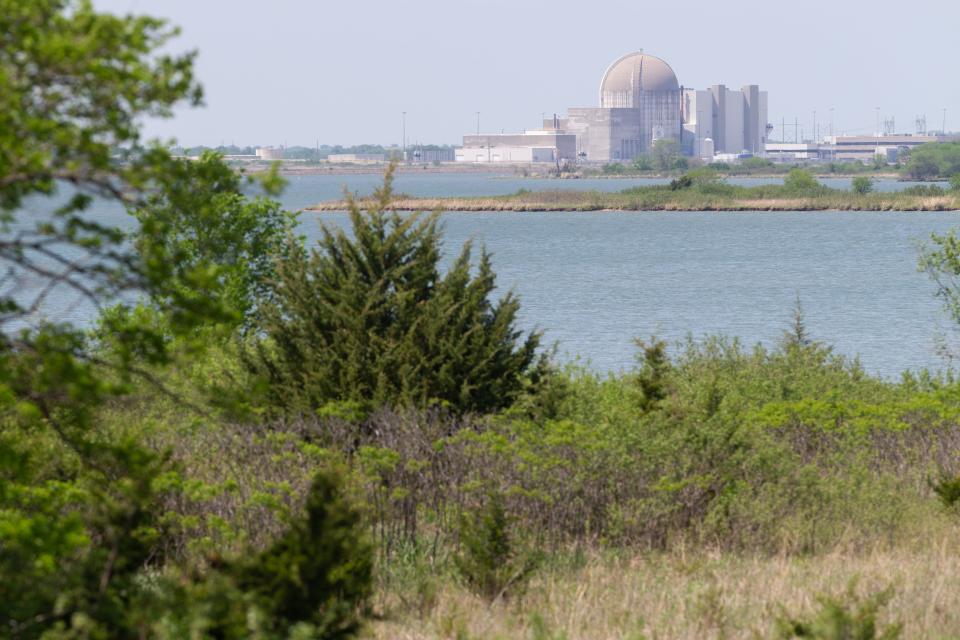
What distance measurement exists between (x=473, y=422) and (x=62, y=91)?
31.3 feet

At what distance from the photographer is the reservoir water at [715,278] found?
131 ft

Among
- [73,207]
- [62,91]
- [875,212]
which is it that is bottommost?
[875,212]

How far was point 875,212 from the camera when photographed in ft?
342

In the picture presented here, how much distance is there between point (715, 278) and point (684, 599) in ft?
171

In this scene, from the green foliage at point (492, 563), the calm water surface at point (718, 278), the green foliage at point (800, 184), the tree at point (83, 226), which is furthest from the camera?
the green foliage at point (800, 184)

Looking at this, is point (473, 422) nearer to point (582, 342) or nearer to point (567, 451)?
point (567, 451)

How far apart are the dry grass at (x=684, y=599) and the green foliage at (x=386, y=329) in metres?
4.71

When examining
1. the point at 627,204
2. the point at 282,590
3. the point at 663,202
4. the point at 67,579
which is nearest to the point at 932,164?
the point at 663,202

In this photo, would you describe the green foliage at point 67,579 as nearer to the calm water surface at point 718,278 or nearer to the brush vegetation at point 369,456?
the brush vegetation at point 369,456

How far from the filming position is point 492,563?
9641 mm

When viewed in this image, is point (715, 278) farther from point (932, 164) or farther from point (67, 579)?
point (932, 164)

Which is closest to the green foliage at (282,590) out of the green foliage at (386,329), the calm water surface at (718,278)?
the green foliage at (386,329)

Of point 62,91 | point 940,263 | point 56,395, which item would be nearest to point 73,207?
point 62,91

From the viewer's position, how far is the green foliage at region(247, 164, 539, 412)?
50.6ft
